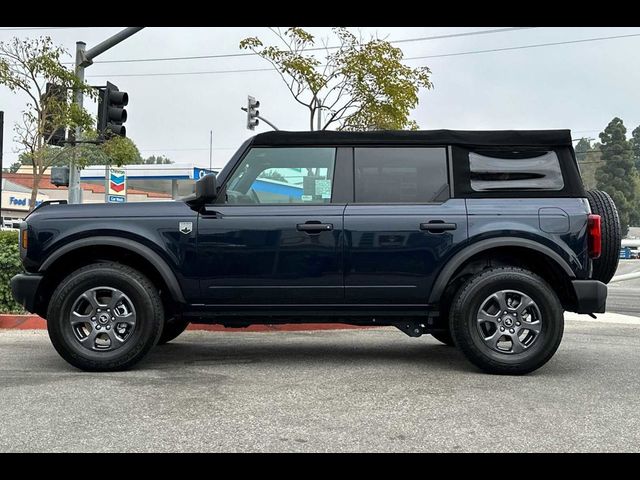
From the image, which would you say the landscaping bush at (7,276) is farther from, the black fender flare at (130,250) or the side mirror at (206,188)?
the side mirror at (206,188)

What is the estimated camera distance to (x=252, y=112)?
2066cm

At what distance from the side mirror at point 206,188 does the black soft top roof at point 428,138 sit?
55cm

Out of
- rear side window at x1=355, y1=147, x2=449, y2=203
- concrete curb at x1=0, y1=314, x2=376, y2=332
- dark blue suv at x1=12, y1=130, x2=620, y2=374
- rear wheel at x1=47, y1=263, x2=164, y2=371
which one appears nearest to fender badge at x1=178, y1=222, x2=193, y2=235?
dark blue suv at x1=12, y1=130, x2=620, y2=374

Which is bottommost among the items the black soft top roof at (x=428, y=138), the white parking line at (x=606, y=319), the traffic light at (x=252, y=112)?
the white parking line at (x=606, y=319)

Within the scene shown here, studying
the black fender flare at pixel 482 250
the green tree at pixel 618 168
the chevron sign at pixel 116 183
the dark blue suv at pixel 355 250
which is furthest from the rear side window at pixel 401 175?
the green tree at pixel 618 168

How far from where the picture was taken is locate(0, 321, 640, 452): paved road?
3.45 metres

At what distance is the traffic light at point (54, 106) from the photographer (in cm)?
1084

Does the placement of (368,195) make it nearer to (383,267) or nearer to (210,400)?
(383,267)

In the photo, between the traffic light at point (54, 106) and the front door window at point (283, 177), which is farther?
the traffic light at point (54, 106)

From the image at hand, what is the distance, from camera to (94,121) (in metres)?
11.3

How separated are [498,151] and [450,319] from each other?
1438mm

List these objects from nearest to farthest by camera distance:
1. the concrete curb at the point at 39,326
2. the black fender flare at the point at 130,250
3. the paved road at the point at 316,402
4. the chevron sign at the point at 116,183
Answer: the paved road at the point at 316,402 < the black fender flare at the point at 130,250 < the concrete curb at the point at 39,326 < the chevron sign at the point at 116,183

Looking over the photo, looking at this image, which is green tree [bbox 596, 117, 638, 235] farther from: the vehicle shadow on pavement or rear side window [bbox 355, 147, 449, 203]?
rear side window [bbox 355, 147, 449, 203]
